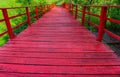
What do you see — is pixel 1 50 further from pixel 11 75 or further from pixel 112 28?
pixel 112 28

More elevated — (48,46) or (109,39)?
(48,46)

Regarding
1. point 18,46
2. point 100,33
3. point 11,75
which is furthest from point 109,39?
point 11,75

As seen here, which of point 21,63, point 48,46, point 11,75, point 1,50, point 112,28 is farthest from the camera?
point 112,28

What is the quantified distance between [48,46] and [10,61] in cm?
132

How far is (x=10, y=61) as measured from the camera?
341cm

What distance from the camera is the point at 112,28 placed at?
67.3 feet

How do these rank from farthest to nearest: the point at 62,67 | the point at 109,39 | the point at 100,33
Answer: the point at 109,39
the point at 100,33
the point at 62,67

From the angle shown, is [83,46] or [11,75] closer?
[11,75]

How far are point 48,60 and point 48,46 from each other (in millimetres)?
1021

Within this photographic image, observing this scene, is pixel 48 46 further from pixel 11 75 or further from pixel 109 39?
pixel 109 39

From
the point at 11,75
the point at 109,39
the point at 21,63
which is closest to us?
the point at 11,75

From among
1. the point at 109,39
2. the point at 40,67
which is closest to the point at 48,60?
the point at 40,67

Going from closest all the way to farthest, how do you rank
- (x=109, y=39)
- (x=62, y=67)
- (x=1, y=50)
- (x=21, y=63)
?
(x=62, y=67)
(x=21, y=63)
(x=1, y=50)
(x=109, y=39)

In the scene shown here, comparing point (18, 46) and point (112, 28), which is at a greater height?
point (18, 46)
